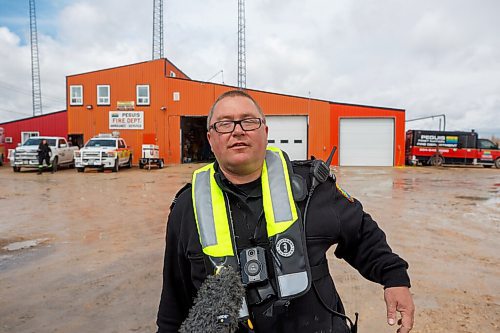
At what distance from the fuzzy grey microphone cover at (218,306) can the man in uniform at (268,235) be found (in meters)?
0.21

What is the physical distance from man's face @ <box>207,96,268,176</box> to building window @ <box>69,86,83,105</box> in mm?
28618

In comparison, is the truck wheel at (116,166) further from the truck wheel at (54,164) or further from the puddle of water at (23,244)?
the puddle of water at (23,244)

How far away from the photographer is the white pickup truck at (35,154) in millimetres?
19922

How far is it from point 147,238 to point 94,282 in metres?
2.05

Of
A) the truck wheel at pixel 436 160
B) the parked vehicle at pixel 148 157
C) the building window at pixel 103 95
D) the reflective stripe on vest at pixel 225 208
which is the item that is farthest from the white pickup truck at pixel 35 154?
the truck wheel at pixel 436 160

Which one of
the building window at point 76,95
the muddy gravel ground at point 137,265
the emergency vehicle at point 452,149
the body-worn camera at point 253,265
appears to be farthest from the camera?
the building window at point 76,95

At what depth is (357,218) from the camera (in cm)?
186

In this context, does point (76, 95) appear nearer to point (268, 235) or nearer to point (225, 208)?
point (225, 208)

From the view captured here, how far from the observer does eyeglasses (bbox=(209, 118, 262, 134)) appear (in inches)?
73.8

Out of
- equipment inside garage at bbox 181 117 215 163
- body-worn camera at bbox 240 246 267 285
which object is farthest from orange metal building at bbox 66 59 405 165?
body-worn camera at bbox 240 246 267 285

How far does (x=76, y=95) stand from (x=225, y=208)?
29.1 meters

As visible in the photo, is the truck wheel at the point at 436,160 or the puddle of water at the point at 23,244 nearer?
the puddle of water at the point at 23,244

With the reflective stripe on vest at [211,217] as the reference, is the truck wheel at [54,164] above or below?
below

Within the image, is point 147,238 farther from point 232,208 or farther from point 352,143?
point 352,143
